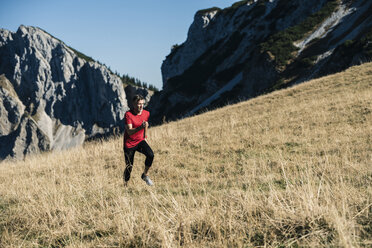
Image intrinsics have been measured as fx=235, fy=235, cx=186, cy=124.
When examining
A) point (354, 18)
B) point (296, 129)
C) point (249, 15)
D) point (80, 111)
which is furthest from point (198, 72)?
point (80, 111)

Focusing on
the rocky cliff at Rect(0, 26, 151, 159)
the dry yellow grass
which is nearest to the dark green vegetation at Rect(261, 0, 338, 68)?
the dry yellow grass

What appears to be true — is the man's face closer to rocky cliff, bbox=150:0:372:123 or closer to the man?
the man

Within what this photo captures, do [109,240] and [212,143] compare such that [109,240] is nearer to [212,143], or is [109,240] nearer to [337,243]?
[337,243]

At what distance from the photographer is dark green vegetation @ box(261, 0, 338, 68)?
40.1 meters

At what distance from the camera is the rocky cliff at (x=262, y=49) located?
3459 cm

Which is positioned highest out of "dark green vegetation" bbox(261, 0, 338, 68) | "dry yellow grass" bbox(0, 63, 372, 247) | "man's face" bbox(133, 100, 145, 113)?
"dark green vegetation" bbox(261, 0, 338, 68)

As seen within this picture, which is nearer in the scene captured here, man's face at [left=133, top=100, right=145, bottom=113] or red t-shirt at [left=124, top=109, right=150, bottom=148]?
man's face at [left=133, top=100, right=145, bottom=113]

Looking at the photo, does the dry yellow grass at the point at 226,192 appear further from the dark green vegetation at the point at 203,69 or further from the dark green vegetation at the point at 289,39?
the dark green vegetation at the point at 203,69

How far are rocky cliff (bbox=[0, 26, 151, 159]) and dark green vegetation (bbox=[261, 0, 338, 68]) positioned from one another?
136537 mm

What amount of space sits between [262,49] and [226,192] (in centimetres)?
4538

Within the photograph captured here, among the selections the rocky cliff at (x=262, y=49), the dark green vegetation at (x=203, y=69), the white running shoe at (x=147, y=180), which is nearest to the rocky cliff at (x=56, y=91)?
the rocky cliff at (x=262, y=49)

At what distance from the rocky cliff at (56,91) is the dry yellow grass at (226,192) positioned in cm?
16258

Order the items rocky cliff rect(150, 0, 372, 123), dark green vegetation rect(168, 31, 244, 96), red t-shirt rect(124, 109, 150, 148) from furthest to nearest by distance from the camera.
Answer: dark green vegetation rect(168, 31, 244, 96) → rocky cliff rect(150, 0, 372, 123) → red t-shirt rect(124, 109, 150, 148)

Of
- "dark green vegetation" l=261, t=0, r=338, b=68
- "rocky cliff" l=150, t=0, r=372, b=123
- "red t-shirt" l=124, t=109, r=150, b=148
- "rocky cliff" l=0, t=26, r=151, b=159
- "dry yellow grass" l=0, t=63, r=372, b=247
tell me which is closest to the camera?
"dry yellow grass" l=0, t=63, r=372, b=247
